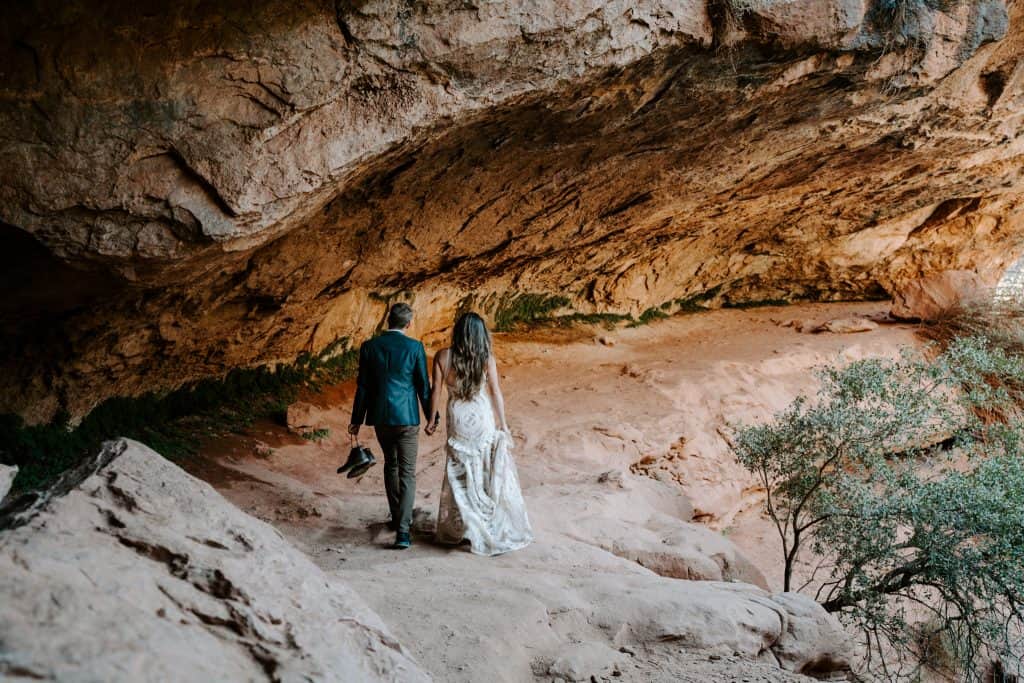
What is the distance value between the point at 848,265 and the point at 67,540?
545 inches

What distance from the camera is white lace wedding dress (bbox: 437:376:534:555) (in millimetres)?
4867

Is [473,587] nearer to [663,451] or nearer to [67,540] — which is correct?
[67,540]

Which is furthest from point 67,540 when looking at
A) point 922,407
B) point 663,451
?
point 663,451

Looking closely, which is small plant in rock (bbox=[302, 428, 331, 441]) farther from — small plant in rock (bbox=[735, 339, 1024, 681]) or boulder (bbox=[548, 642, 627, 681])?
boulder (bbox=[548, 642, 627, 681])

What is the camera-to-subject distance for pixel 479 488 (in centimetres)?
497

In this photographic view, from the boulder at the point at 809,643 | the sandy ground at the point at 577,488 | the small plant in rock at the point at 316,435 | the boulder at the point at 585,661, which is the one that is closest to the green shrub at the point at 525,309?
the sandy ground at the point at 577,488

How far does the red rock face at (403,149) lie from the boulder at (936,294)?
2.42m

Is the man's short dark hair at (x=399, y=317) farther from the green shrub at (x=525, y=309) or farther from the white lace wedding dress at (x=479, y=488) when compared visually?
the green shrub at (x=525, y=309)

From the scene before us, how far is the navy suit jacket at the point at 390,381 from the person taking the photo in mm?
4914

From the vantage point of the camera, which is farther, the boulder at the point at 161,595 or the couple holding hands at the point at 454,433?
the couple holding hands at the point at 454,433

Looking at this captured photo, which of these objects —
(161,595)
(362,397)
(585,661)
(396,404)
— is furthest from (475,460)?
(161,595)

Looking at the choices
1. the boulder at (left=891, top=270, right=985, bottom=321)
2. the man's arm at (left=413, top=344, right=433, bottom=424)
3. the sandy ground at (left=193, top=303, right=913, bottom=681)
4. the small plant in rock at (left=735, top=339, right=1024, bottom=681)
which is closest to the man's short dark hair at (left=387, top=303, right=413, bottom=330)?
the man's arm at (left=413, top=344, right=433, bottom=424)

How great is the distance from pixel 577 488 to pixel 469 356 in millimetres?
2385

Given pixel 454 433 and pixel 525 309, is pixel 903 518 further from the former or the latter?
pixel 525 309
